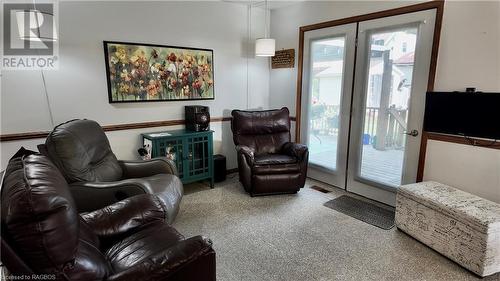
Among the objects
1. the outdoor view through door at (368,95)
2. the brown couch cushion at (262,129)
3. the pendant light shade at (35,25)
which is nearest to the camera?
the pendant light shade at (35,25)

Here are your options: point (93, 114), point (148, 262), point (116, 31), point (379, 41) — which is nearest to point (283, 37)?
point (379, 41)

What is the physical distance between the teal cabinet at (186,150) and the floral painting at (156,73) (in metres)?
0.51

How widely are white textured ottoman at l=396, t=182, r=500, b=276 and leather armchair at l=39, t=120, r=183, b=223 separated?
210cm

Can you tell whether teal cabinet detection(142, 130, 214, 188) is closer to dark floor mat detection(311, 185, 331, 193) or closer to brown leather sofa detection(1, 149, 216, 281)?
dark floor mat detection(311, 185, 331, 193)

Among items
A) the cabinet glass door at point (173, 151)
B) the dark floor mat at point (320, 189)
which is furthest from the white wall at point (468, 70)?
the cabinet glass door at point (173, 151)

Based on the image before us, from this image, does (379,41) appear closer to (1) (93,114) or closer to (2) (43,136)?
(1) (93,114)

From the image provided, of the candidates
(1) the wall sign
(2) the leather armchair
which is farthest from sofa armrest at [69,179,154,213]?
(1) the wall sign

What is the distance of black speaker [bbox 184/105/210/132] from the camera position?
3676 mm

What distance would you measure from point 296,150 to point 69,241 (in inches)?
112

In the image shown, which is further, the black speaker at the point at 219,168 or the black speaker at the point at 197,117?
the black speaker at the point at 219,168

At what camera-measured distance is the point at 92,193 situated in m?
2.20

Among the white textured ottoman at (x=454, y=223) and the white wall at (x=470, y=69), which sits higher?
the white wall at (x=470, y=69)

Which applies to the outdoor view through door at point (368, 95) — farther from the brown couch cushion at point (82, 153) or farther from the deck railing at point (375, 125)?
the brown couch cushion at point (82, 153)

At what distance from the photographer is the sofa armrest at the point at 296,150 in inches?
139
